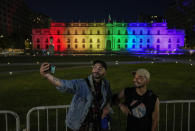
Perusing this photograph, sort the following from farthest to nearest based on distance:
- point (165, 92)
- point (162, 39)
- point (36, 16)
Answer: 1. point (36, 16)
2. point (162, 39)
3. point (165, 92)

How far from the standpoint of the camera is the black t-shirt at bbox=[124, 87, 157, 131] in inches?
125

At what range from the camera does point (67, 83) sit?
325 cm

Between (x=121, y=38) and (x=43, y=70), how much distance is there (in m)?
86.0

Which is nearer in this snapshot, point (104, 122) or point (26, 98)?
point (104, 122)

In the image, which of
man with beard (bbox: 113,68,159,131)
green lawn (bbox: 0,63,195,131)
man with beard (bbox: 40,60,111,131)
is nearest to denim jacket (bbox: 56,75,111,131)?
man with beard (bbox: 40,60,111,131)

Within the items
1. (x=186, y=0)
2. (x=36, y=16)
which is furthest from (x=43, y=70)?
(x=36, y=16)

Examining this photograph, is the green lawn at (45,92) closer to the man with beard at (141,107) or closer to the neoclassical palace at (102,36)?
the man with beard at (141,107)

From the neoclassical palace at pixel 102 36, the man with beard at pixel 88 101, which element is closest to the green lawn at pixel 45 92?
the man with beard at pixel 88 101

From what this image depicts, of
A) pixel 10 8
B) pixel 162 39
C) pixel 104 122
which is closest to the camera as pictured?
pixel 104 122

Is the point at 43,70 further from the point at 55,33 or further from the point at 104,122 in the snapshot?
the point at 55,33

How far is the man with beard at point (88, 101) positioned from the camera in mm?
3254

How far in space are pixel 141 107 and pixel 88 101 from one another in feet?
2.74

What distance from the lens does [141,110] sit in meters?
3.17

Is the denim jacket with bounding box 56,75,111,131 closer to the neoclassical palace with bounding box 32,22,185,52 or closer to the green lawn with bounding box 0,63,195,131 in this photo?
the green lawn with bounding box 0,63,195,131
